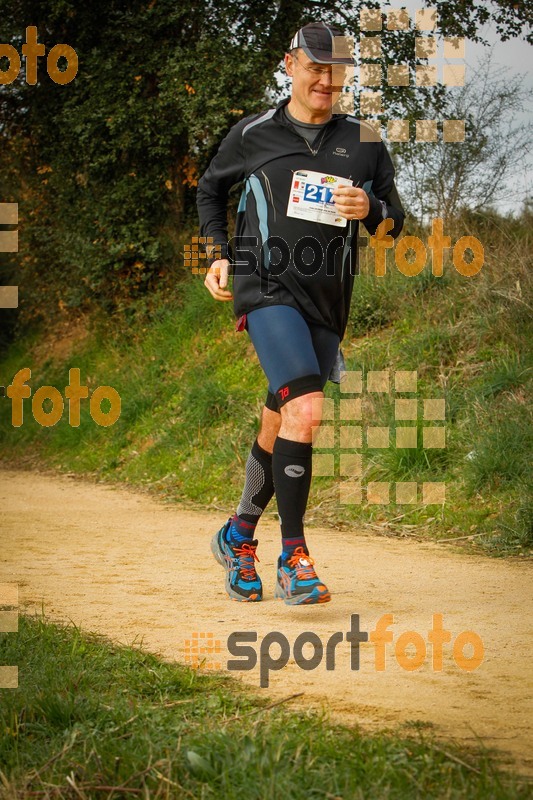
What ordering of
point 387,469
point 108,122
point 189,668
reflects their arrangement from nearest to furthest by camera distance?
1. point 189,668
2. point 387,469
3. point 108,122

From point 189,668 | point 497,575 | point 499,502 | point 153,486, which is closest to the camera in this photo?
point 189,668

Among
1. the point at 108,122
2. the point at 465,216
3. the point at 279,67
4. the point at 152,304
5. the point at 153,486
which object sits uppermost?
the point at 279,67

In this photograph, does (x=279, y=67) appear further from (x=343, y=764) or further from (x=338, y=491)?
(x=343, y=764)

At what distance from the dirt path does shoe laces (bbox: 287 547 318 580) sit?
0.17 metres

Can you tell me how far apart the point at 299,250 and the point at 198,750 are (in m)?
2.45

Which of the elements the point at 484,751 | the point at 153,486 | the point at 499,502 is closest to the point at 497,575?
the point at 499,502

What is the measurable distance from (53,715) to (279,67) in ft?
40.1

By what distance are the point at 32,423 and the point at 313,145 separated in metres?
11.0

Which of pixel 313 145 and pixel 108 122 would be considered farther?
pixel 108 122

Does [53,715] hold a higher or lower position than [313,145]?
lower

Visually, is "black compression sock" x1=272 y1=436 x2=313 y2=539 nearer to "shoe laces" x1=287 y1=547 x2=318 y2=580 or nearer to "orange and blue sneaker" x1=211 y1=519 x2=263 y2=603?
"shoe laces" x1=287 y1=547 x2=318 y2=580

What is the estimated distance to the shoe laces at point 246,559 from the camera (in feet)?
15.4

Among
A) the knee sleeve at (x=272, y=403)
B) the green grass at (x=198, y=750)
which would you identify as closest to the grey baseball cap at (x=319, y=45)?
the knee sleeve at (x=272, y=403)

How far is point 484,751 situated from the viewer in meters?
2.49
